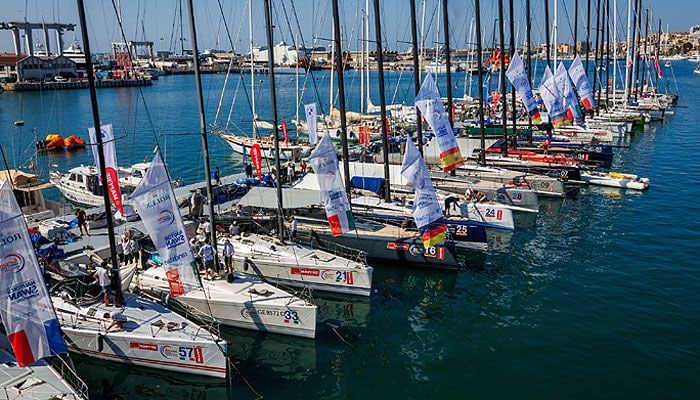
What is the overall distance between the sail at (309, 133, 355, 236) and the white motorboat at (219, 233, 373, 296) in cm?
193

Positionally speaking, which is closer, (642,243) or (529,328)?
(529,328)

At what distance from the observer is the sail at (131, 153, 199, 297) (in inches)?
723

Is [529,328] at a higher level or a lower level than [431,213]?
lower

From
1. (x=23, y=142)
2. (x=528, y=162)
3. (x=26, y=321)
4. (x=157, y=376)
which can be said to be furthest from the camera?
(x=23, y=142)

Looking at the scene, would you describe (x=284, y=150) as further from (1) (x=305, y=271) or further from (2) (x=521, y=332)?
(2) (x=521, y=332)

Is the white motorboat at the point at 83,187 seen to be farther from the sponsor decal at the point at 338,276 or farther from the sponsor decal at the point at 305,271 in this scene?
the sponsor decal at the point at 338,276

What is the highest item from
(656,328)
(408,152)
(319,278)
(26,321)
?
(408,152)

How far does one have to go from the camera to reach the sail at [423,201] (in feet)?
85.7

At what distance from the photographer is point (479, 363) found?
66.5 feet

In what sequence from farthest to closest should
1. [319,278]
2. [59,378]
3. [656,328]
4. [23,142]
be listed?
[23,142], [319,278], [656,328], [59,378]

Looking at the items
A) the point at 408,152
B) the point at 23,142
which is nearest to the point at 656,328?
the point at 408,152

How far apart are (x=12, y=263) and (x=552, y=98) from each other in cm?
4079

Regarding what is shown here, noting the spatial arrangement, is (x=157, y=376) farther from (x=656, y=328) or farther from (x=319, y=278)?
(x=656, y=328)

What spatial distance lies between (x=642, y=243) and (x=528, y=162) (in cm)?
1325
